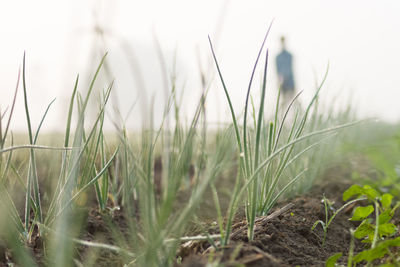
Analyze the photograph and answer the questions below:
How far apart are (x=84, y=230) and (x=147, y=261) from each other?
2.34 ft

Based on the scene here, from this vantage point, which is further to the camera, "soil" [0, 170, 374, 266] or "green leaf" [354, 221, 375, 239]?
"green leaf" [354, 221, 375, 239]

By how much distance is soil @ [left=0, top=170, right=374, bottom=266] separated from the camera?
0.70m

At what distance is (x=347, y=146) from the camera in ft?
Result: 7.57

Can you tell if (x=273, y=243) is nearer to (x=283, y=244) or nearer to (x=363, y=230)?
(x=283, y=244)

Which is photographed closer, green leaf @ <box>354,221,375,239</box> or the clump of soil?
the clump of soil

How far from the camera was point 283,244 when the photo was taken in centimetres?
89

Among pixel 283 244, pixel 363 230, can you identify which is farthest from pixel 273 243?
pixel 363 230

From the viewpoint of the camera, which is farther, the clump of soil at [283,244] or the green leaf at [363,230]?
the green leaf at [363,230]

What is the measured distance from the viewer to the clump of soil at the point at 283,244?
27.2 inches

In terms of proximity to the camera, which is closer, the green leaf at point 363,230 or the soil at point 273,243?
the soil at point 273,243

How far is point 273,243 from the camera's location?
880 mm

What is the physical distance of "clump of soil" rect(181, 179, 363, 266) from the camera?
27.2 inches

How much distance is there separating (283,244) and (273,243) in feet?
0.10

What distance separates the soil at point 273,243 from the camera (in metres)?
0.70
